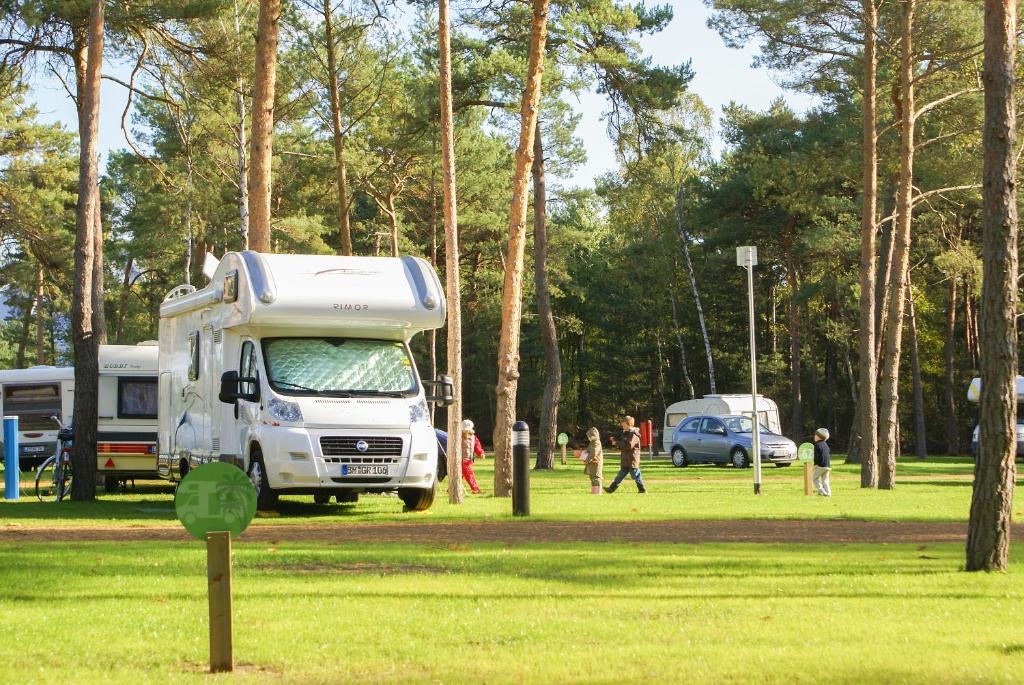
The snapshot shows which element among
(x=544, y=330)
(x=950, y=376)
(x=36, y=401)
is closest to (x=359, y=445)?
(x=544, y=330)

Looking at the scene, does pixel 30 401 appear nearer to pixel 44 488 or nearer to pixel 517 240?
pixel 44 488

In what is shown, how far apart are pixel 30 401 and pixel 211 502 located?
33.8 metres

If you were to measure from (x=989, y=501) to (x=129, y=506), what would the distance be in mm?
13734

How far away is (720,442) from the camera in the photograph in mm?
42750

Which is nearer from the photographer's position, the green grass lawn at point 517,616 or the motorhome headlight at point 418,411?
the green grass lawn at point 517,616

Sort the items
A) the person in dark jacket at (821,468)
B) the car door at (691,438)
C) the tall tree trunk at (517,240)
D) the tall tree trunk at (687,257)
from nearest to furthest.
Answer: the tall tree trunk at (517,240) → the person in dark jacket at (821,468) → the car door at (691,438) → the tall tree trunk at (687,257)

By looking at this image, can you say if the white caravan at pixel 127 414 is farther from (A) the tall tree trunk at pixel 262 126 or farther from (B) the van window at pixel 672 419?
(B) the van window at pixel 672 419

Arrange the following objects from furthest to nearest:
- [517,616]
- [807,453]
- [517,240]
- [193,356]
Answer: [807,453], [517,240], [193,356], [517,616]

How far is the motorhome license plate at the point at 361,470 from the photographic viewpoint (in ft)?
55.3

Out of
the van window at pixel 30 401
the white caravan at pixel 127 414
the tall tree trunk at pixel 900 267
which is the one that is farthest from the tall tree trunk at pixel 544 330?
the white caravan at pixel 127 414

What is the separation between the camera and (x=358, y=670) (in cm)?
715

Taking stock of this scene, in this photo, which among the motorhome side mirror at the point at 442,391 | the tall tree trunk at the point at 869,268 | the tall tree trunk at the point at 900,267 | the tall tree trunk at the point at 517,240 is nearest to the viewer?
the motorhome side mirror at the point at 442,391

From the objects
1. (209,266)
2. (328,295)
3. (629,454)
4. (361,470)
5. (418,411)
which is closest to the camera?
(361,470)

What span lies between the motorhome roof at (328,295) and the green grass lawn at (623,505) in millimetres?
2446
